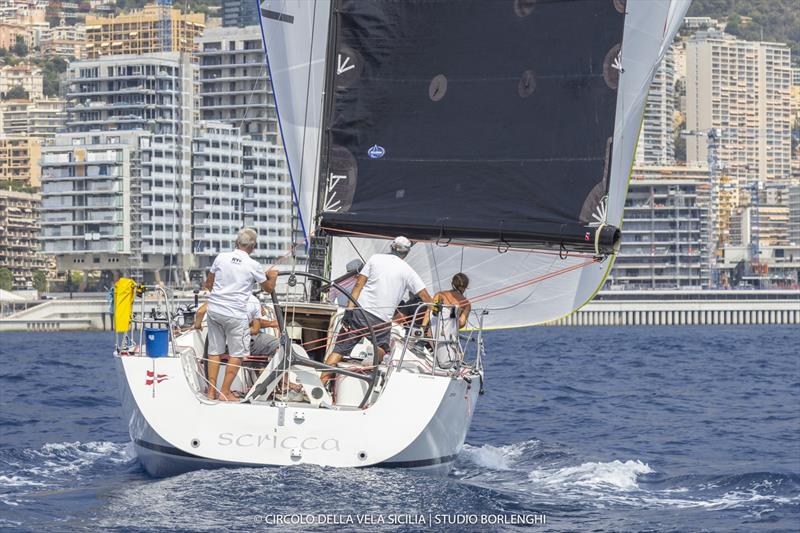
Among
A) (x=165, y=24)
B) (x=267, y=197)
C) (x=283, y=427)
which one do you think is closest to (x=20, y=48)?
(x=165, y=24)

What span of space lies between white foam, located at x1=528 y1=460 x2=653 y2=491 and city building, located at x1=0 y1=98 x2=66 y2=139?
478ft

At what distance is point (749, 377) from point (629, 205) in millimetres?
94951

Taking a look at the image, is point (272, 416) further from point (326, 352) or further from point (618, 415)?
point (618, 415)

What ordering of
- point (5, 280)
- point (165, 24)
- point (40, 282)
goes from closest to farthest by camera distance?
point (5, 280), point (40, 282), point (165, 24)

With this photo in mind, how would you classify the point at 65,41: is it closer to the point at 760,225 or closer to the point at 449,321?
the point at 760,225

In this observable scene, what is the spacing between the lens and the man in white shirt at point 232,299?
11.5 meters

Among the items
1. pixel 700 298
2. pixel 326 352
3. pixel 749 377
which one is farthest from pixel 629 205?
pixel 326 352

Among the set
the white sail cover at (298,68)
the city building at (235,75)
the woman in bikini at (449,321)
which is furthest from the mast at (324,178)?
the city building at (235,75)

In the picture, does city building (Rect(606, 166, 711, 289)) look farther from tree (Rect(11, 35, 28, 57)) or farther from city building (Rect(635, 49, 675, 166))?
tree (Rect(11, 35, 28, 57))

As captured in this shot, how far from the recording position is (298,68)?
578 inches

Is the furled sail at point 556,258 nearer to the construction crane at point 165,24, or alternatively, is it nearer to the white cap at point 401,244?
the white cap at point 401,244

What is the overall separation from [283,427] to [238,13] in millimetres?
149114

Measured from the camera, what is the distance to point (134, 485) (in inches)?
447

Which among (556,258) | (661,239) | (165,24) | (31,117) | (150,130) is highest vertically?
(165,24)
